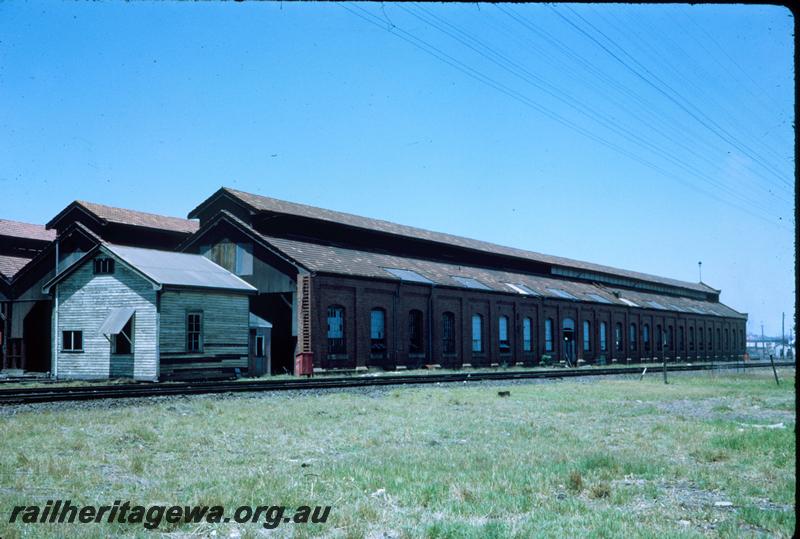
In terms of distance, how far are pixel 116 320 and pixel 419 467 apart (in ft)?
65.6

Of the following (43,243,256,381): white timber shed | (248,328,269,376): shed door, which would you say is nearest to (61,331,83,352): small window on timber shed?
(43,243,256,381): white timber shed

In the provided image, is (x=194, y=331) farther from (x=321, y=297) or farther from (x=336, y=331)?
(x=336, y=331)

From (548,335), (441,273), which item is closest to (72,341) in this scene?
(441,273)

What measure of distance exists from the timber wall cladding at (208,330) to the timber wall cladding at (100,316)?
0.49 metres

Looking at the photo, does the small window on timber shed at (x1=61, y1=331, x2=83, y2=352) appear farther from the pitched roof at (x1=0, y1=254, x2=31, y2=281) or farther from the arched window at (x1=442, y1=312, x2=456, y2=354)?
the arched window at (x1=442, y1=312, x2=456, y2=354)

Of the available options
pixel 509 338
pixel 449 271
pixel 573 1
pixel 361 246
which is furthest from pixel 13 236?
pixel 573 1

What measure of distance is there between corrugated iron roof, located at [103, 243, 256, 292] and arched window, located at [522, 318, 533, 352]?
18717 mm

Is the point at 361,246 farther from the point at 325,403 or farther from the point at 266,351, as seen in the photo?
the point at 325,403

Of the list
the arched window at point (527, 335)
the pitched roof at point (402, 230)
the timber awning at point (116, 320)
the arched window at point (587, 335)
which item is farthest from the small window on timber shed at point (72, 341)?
the arched window at point (587, 335)

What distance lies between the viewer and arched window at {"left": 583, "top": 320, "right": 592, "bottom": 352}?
47938mm

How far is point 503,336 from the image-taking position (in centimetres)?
4050

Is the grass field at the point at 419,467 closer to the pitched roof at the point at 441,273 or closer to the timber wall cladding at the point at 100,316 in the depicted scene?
the timber wall cladding at the point at 100,316

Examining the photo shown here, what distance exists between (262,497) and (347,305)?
24.1 metres

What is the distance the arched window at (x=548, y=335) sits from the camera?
43.5m
